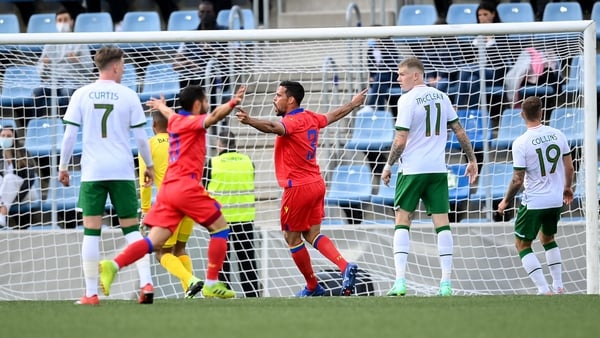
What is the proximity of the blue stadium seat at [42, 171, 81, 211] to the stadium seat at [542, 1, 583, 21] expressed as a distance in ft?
20.3

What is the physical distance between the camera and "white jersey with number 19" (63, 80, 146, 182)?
856 cm

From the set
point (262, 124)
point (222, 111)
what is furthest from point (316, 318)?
point (262, 124)

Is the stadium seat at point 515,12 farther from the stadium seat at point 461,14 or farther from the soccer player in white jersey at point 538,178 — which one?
the soccer player in white jersey at point 538,178

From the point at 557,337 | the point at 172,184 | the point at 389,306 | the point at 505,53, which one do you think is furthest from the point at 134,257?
the point at 505,53

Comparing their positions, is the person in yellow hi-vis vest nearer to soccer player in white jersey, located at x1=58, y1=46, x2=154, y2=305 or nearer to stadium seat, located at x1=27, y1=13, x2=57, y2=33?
soccer player in white jersey, located at x1=58, y1=46, x2=154, y2=305

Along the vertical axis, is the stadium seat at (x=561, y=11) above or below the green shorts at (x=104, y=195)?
above

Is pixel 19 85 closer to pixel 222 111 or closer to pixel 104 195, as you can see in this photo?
pixel 104 195

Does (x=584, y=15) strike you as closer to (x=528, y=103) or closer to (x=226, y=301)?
(x=528, y=103)

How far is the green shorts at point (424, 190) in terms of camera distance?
970cm

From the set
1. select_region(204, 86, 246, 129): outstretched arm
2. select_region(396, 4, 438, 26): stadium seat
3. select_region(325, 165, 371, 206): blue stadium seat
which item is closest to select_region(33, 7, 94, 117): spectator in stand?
select_region(325, 165, 371, 206): blue stadium seat

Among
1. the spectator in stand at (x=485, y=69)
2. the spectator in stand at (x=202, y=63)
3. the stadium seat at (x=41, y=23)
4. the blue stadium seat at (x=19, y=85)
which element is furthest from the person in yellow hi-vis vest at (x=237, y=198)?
the stadium seat at (x=41, y=23)

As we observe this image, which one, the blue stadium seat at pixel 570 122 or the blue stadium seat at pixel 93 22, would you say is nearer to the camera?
the blue stadium seat at pixel 570 122

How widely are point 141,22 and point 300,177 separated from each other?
19.8 feet

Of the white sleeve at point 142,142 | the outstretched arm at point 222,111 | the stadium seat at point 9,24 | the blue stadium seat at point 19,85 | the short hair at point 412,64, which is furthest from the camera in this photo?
the stadium seat at point 9,24
